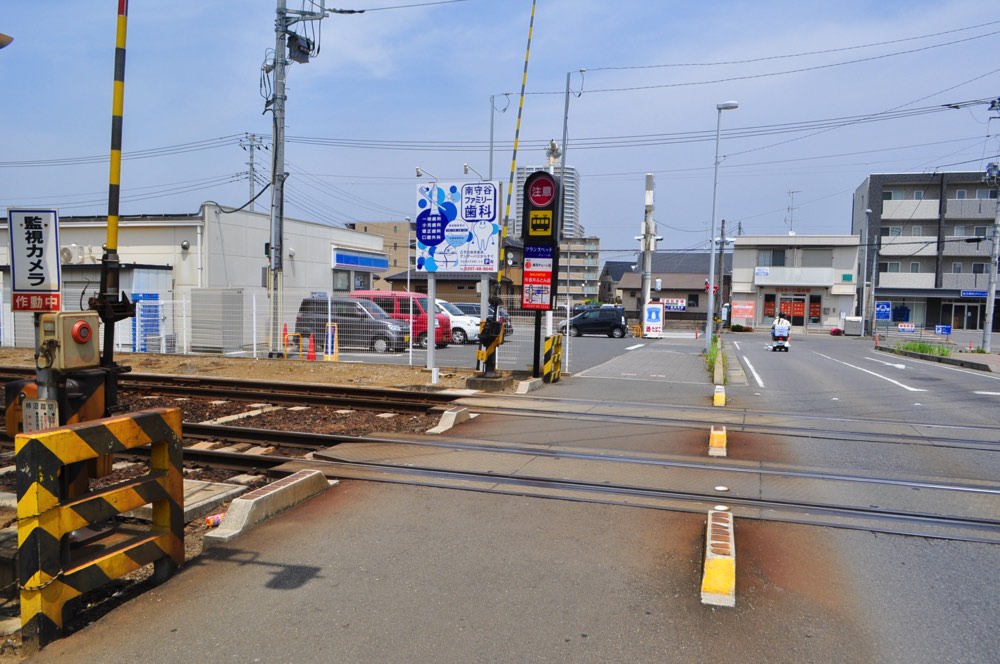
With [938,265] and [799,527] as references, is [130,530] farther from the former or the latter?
[938,265]

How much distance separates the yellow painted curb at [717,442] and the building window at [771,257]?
5204 cm

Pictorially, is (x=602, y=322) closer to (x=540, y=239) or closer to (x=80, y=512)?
(x=540, y=239)

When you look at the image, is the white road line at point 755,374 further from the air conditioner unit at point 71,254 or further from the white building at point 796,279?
the white building at point 796,279

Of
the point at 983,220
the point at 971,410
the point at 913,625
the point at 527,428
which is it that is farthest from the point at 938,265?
the point at 913,625

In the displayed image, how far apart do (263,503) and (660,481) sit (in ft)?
11.8

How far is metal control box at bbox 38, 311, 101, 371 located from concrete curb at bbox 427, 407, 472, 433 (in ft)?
16.4

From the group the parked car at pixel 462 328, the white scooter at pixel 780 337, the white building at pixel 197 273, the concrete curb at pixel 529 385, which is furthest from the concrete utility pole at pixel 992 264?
the white building at pixel 197 273

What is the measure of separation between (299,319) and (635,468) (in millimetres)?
14242

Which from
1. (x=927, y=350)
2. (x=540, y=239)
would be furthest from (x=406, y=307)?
(x=927, y=350)

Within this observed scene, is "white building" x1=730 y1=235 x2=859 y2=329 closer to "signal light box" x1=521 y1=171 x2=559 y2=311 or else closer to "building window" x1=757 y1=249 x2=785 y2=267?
"building window" x1=757 y1=249 x2=785 y2=267

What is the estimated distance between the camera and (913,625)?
12.6ft

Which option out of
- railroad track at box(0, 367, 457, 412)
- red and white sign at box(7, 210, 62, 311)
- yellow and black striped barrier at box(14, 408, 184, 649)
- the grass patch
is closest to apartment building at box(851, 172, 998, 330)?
the grass patch

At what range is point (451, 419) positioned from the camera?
30.8 feet

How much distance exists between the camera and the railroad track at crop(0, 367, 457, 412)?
37.9 ft
